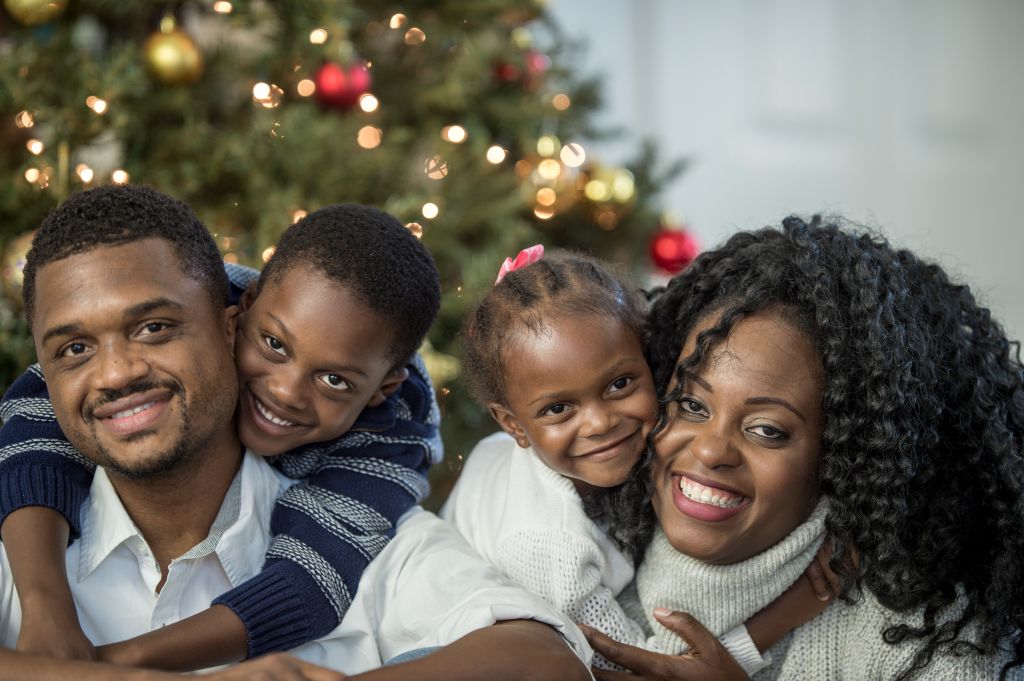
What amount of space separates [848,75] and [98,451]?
365 cm

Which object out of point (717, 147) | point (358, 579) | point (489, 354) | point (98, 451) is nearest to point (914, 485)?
point (489, 354)

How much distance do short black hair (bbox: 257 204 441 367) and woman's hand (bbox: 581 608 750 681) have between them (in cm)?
49

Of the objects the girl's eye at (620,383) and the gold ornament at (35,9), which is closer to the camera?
the girl's eye at (620,383)

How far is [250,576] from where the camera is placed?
143 centimetres

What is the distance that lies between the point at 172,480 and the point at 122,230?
33 cm

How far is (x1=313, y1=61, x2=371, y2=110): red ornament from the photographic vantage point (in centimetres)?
241

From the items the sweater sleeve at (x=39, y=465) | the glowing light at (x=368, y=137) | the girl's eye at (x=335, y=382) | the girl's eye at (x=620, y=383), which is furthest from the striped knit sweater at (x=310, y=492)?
the glowing light at (x=368, y=137)

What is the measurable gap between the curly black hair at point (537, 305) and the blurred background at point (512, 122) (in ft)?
1.16

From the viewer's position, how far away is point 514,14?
2816mm

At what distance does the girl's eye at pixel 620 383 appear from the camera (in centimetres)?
146

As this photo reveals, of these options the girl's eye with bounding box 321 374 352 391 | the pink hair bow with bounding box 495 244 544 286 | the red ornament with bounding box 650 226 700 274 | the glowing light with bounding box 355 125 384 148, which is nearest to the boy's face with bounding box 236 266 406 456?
the girl's eye with bounding box 321 374 352 391

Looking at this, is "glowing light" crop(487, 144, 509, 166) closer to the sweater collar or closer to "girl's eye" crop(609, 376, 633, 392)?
"girl's eye" crop(609, 376, 633, 392)

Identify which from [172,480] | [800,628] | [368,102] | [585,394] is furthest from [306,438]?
[368,102]

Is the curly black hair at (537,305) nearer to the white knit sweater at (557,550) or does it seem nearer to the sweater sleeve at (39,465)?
the white knit sweater at (557,550)
